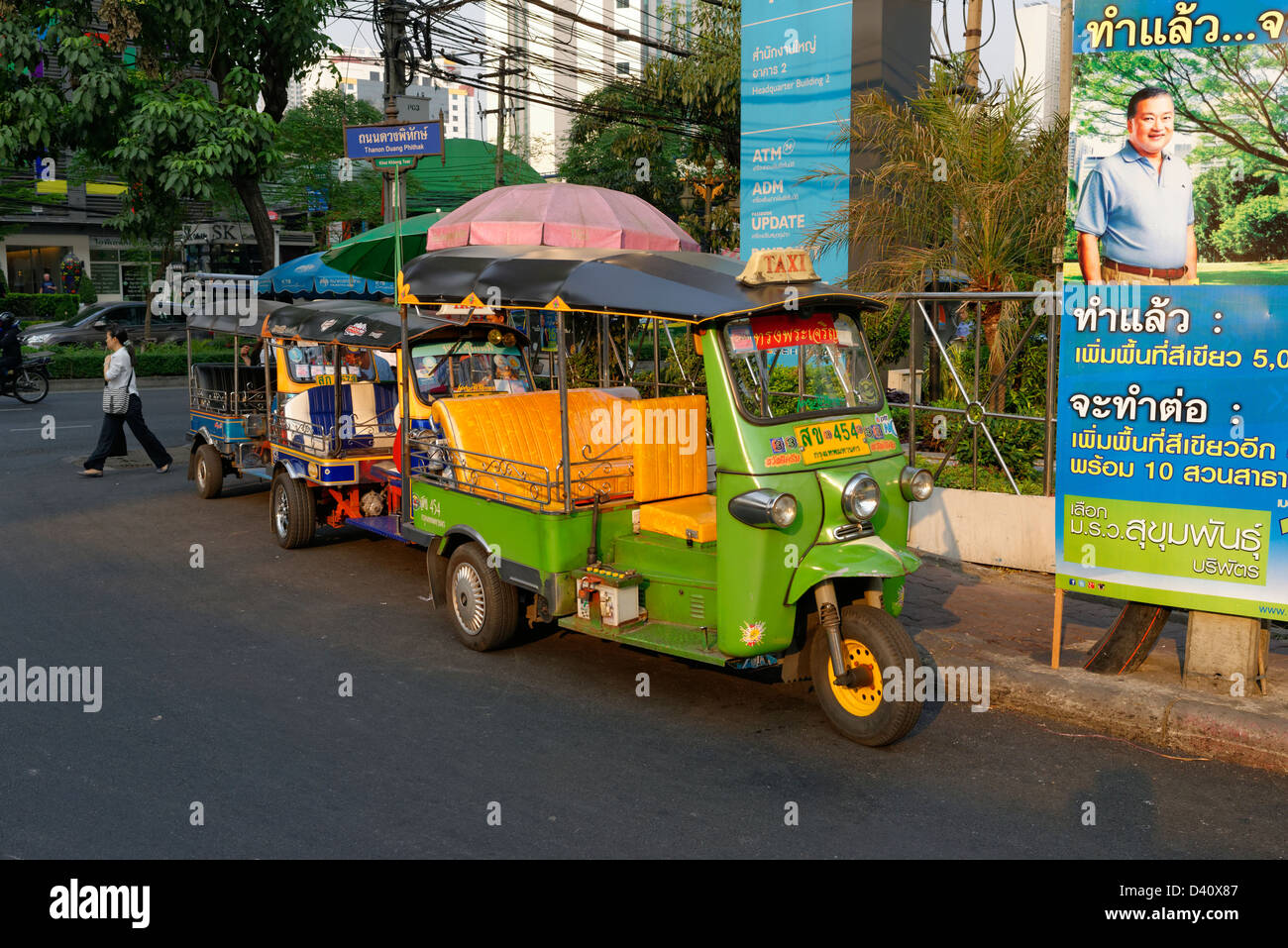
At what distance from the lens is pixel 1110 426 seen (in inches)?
250

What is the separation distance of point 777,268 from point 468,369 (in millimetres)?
4178

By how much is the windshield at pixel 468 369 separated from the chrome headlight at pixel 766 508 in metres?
4.32

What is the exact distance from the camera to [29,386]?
854 inches

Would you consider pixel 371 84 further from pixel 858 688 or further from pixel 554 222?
pixel 858 688

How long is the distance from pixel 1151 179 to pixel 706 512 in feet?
10.0

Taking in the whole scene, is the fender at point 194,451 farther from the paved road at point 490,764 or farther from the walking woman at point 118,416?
the paved road at point 490,764

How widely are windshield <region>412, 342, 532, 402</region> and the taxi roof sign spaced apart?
3845 millimetres

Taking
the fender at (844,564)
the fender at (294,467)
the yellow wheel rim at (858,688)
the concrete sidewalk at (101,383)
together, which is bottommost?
the yellow wheel rim at (858,688)

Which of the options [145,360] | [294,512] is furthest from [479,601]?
[145,360]

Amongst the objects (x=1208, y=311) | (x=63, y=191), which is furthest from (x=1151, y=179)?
(x=63, y=191)

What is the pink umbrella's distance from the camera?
34.0 ft

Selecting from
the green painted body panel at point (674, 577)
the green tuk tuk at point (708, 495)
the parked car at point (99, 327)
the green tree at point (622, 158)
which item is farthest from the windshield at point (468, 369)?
the parked car at point (99, 327)

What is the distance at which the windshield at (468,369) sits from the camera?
31.2ft
